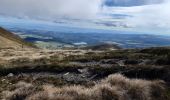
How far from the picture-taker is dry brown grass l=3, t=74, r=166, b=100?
1706cm

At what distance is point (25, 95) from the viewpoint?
705 inches

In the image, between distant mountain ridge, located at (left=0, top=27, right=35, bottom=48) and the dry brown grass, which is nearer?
the dry brown grass

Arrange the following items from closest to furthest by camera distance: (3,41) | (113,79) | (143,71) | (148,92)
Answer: (148,92)
(113,79)
(143,71)
(3,41)

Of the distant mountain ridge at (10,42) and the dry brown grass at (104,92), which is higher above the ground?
the dry brown grass at (104,92)

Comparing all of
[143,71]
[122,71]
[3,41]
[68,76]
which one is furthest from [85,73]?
[3,41]

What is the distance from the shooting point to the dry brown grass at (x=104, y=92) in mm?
17062

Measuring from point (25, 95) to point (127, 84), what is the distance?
18.3 feet

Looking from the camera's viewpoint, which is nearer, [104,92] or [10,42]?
[104,92]

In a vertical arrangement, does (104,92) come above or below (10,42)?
above

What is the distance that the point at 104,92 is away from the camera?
57.6 ft

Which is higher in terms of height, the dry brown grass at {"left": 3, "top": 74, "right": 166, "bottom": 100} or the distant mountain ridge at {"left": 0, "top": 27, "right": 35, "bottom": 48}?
the dry brown grass at {"left": 3, "top": 74, "right": 166, "bottom": 100}

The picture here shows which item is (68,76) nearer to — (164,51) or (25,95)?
(25,95)

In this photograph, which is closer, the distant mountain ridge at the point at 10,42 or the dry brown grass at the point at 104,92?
the dry brown grass at the point at 104,92

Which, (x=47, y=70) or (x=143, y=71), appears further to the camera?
(x=47, y=70)
